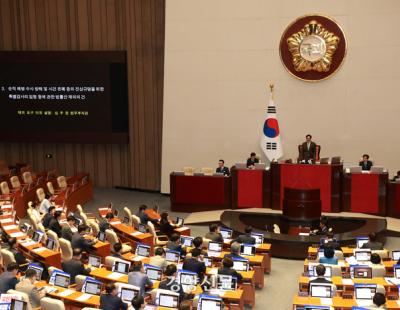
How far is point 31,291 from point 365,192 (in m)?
10.3

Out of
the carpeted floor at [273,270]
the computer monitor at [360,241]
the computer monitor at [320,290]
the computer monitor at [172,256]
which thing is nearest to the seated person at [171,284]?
the computer monitor at [172,256]

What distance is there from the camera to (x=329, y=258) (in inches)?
428

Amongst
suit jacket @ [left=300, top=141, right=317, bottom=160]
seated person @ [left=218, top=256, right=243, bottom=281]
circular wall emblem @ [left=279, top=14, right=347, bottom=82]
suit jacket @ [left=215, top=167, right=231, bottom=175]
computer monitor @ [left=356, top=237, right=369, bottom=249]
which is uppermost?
circular wall emblem @ [left=279, top=14, right=347, bottom=82]

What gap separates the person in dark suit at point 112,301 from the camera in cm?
840

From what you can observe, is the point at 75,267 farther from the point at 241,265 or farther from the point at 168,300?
the point at 241,265

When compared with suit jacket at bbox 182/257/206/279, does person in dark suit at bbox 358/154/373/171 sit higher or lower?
higher

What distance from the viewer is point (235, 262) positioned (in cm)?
1073

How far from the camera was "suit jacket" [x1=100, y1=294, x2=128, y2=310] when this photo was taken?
840 cm

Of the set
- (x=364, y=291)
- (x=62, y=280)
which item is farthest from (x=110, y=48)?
(x=364, y=291)

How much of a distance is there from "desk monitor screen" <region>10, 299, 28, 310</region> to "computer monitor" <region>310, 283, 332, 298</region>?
4.09 meters

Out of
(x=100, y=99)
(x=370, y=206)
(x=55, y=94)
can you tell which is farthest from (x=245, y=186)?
(x=55, y=94)

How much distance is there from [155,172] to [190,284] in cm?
1214

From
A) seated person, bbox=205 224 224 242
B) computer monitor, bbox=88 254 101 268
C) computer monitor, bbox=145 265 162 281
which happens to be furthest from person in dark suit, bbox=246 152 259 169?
computer monitor, bbox=145 265 162 281

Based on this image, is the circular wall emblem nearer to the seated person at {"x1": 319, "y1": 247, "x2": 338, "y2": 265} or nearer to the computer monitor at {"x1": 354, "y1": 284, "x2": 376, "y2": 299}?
the seated person at {"x1": 319, "y1": 247, "x2": 338, "y2": 265}
